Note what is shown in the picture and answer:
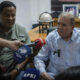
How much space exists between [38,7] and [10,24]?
301 cm

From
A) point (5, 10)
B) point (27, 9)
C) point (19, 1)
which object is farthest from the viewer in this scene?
point (27, 9)

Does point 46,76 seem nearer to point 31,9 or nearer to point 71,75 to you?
point 71,75

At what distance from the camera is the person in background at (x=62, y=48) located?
1.84m

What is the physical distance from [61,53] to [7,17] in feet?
2.19

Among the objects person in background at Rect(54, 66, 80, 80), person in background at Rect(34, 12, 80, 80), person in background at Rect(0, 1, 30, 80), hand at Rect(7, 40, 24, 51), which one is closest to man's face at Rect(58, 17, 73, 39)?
person in background at Rect(34, 12, 80, 80)

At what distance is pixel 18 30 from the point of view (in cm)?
193

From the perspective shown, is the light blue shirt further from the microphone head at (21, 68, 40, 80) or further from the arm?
the arm

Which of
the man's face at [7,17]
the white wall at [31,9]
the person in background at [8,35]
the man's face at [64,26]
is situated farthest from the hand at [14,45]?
the white wall at [31,9]

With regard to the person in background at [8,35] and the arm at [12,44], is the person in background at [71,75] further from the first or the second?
the person in background at [8,35]

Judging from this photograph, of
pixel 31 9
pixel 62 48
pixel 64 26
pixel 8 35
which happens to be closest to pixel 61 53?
pixel 62 48

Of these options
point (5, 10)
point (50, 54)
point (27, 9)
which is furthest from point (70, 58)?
point (27, 9)

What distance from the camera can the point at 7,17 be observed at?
5.94 feet

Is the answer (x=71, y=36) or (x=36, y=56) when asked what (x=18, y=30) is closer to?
(x=36, y=56)

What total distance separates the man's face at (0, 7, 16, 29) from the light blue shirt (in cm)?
44
